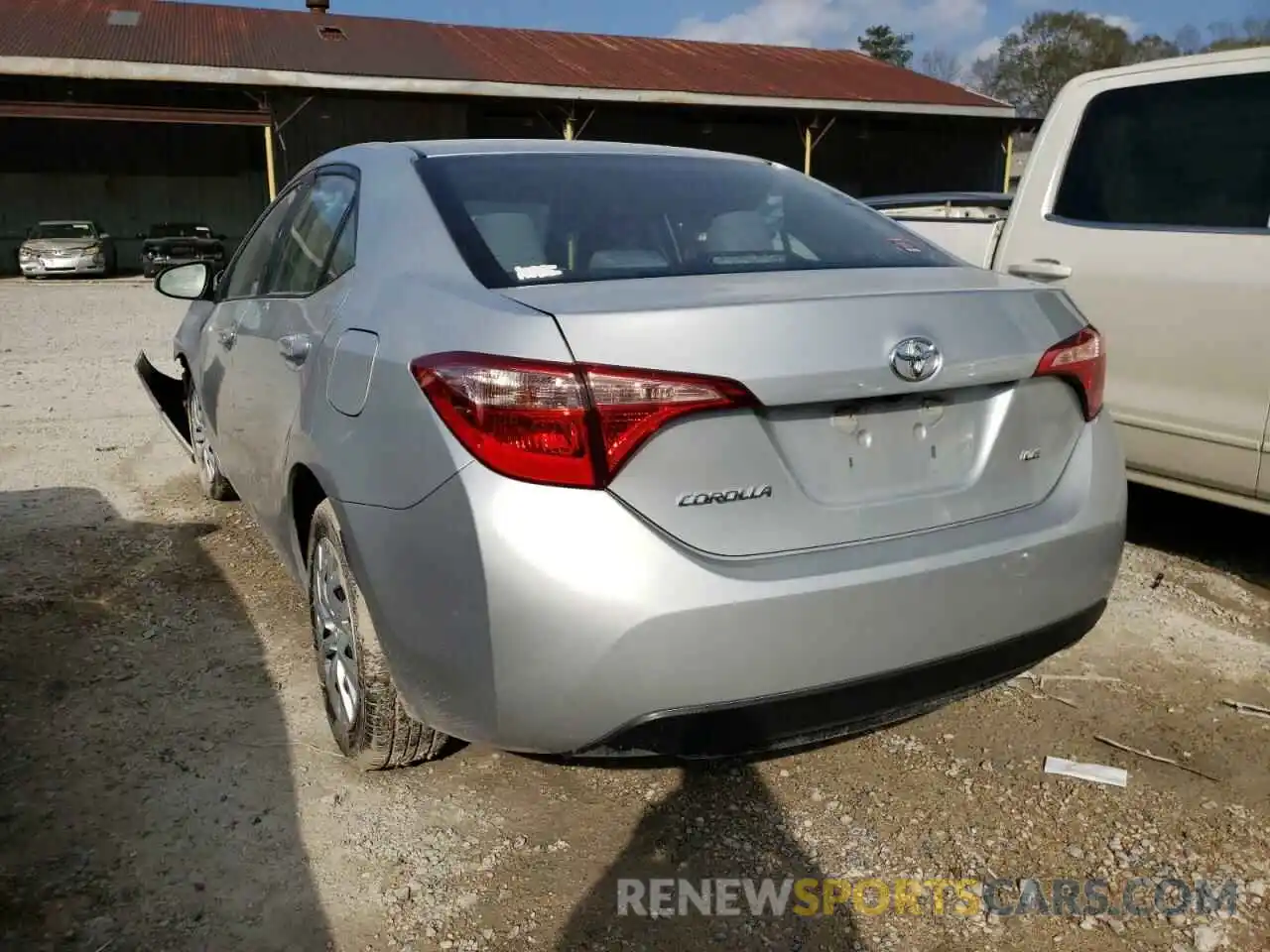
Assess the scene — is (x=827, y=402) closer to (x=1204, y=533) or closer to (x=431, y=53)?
(x=1204, y=533)

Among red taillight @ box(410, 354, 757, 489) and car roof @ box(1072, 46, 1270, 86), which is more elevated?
car roof @ box(1072, 46, 1270, 86)

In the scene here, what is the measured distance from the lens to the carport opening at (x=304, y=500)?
2.65 meters

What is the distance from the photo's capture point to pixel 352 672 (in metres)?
2.60

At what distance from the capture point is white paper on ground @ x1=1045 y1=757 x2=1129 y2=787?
104 inches

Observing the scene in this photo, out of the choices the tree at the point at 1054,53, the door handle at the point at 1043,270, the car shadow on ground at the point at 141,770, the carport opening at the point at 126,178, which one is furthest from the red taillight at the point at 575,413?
the tree at the point at 1054,53

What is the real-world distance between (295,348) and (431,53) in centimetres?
2466

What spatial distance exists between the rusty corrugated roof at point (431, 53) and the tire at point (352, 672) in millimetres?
21710

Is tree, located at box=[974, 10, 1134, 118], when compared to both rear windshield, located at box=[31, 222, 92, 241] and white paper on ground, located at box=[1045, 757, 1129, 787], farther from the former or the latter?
white paper on ground, located at box=[1045, 757, 1129, 787]

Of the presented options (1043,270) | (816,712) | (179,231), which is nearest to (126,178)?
(179,231)

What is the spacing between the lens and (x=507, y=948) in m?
2.09

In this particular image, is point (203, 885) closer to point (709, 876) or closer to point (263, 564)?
point (709, 876)

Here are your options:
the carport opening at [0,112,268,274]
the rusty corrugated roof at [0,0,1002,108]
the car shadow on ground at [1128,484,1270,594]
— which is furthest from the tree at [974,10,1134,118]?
the car shadow on ground at [1128,484,1270,594]

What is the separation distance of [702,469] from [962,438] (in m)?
0.62

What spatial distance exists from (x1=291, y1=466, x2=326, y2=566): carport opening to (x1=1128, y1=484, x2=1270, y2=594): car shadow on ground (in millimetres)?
3423
